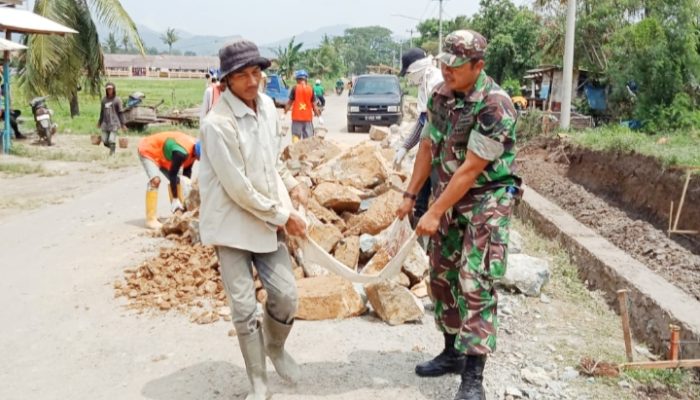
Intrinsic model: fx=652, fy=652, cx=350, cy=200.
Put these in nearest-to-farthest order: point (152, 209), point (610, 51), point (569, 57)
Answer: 1. point (152, 209)
2. point (569, 57)
3. point (610, 51)

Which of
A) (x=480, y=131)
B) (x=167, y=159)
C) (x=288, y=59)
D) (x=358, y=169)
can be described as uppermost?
(x=288, y=59)

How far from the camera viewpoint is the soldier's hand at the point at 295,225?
10.7ft

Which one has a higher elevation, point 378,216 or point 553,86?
point 553,86

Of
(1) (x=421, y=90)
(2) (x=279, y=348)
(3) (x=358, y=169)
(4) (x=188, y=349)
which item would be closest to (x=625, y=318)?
(2) (x=279, y=348)

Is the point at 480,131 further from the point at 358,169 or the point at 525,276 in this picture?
the point at 358,169

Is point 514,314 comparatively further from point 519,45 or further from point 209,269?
point 519,45

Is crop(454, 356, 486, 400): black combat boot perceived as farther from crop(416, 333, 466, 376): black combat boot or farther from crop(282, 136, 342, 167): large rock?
crop(282, 136, 342, 167): large rock

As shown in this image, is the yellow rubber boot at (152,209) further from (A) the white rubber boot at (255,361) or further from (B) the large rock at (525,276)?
(A) the white rubber boot at (255,361)

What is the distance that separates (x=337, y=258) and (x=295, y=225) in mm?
2194

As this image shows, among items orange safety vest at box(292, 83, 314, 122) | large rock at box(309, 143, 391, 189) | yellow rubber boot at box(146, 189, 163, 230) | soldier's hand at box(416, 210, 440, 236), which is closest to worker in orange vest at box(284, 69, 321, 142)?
orange safety vest at box(292, 83, 314, 122)

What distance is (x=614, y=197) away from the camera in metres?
10.4

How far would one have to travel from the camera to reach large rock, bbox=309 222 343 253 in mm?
5473

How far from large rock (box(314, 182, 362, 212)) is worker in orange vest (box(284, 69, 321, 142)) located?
16.5 feet

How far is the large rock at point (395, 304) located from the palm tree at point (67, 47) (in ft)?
47.5
